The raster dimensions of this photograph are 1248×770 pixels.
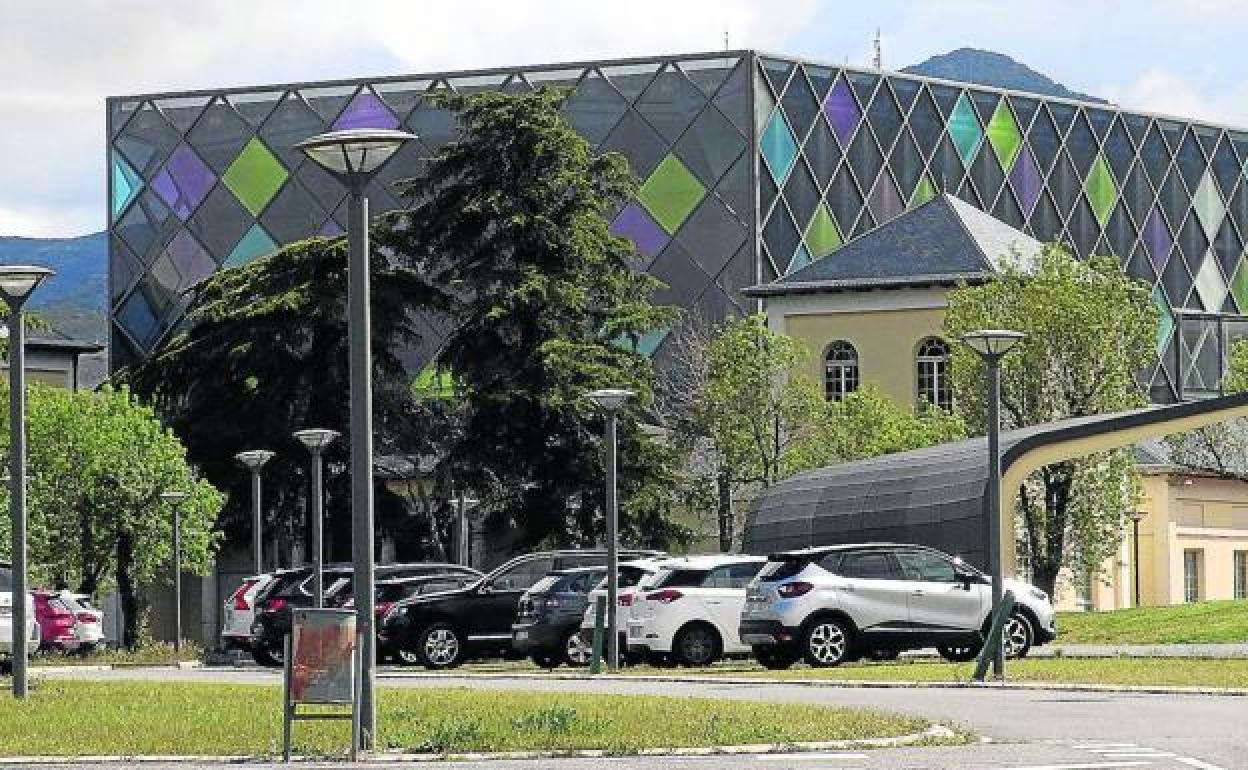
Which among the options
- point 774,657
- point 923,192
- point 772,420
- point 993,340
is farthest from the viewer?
point 923,192

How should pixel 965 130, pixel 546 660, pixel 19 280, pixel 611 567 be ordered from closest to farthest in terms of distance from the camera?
pixel 19 280 < pixel 611 567 < pixel 546 660 < pixel 965 130

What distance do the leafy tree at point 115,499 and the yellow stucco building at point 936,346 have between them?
2186 cm

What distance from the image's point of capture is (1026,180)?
106500 mm

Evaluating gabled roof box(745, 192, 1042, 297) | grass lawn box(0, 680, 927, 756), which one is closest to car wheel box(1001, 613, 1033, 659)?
grass lawn box(0, 680, 927, 756)

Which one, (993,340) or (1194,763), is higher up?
(993,340)

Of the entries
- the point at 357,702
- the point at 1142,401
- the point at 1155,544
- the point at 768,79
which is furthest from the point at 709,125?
the point at 357,702

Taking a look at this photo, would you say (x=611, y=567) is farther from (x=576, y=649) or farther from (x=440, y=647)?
(x=440, y=647)

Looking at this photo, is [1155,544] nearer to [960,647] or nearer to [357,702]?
[960,647]

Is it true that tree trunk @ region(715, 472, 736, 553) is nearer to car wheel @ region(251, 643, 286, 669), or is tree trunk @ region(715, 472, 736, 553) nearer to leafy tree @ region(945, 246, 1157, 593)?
leafy tree @ region(945, 246, 1157, 593)

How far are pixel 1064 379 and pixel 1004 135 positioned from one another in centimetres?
4198

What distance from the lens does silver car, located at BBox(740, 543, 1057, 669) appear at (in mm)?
37375

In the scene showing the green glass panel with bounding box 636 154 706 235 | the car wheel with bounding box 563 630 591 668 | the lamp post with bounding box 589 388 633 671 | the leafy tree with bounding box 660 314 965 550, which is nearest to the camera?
the lamp post with bounding box 589 388 633 671

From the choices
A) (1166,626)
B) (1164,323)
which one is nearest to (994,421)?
(1166,626)

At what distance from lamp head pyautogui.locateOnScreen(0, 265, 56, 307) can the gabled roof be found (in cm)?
5285
